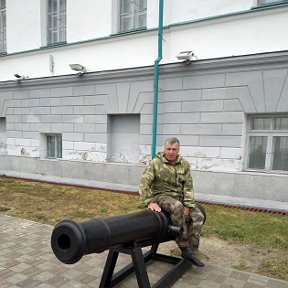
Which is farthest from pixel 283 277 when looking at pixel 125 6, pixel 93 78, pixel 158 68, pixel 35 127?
pixel 35 127

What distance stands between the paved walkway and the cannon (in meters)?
0.13

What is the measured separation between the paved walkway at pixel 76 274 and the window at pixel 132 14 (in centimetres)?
694

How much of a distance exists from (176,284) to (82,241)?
4.86ft

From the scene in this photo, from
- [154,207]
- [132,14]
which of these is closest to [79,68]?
[132,14]

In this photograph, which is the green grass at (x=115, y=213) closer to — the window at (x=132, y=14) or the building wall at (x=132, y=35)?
the building wall at (x=132, y=35)

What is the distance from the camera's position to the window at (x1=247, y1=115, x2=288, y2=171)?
22.6ft

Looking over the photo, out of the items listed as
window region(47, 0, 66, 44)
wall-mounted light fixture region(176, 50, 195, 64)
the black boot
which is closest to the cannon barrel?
the black boot

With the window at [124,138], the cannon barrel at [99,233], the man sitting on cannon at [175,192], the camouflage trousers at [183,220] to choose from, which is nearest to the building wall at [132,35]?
the window at [124,138]

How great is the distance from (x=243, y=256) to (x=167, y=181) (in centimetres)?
159

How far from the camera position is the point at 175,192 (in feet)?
11.2

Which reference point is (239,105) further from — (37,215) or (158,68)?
(37,215)

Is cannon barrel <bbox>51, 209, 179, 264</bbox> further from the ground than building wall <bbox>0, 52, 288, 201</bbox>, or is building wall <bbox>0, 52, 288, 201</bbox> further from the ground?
building wall <bbox>0, 52, 288, 201</bbox>

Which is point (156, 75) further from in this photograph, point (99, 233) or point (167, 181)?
point (99, 233)

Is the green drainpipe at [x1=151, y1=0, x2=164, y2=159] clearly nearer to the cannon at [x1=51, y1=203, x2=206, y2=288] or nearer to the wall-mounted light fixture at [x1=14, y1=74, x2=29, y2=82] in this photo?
the cannon at [x1=51, y1=203, x2=206, y2=288]
